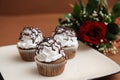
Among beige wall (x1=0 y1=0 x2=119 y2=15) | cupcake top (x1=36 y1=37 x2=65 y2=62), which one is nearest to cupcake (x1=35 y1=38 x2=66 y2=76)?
cupcake top (x1=36 y1=37 x2=65 y2=62)

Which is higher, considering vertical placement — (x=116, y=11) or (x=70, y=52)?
(x=116, y=11)

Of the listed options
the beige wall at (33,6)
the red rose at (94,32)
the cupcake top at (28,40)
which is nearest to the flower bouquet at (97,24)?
the red rose at (94,32)

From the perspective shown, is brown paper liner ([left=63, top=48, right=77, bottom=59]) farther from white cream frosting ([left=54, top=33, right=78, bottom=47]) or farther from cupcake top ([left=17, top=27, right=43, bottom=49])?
cupcake top ([left=17, top=27, right=43, bottom=49])

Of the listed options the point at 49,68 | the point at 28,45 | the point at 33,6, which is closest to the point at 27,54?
the point at 28,45

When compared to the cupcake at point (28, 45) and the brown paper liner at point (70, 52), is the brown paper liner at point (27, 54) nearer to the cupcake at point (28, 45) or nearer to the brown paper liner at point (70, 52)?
the cupcake at point (28, 45)

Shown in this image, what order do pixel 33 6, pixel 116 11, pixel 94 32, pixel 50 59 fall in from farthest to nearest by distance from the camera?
pixel 33 6 → pixel 116 11 → pixel 94 32 → pixel 50 59

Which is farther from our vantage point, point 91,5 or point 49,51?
point 91,5

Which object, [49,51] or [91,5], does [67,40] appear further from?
[91,5]

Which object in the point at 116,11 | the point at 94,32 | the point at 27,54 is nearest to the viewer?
the point at 27,54
